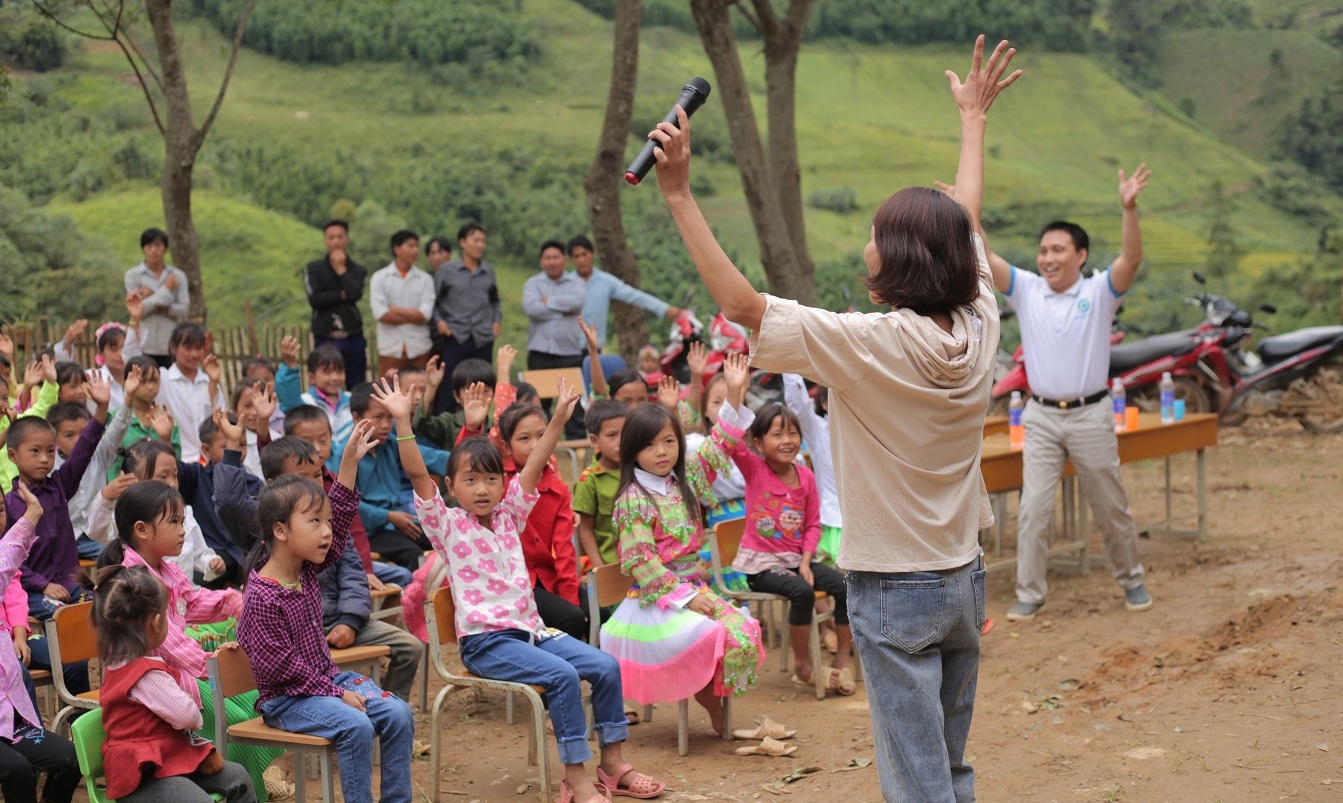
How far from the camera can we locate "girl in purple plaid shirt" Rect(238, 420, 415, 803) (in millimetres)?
3881

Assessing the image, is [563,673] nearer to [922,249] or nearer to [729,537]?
[729,537]

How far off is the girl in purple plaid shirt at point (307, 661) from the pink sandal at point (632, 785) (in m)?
0.86

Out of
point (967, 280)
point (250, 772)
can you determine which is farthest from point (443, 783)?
point (967, 280)

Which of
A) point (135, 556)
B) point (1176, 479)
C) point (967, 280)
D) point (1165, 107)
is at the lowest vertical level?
point (1176, 479)

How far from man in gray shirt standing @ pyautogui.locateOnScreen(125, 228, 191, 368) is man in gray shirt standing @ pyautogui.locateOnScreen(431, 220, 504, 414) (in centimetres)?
184

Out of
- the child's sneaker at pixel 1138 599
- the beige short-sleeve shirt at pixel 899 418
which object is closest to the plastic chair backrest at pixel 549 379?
the child's sneaker at pixel 1138 599

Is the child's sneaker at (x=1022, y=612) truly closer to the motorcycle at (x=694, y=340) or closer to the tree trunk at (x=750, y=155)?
the motorcycle at (x=694, y=340)

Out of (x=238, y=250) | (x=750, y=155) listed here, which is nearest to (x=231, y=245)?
(x=238, y=250)

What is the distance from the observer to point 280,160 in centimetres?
2438

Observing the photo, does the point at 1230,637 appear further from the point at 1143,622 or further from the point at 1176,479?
the point at 1176,479

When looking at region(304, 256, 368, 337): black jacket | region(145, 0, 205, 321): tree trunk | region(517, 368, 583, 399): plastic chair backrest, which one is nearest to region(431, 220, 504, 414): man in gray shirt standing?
region(304, 256, 368, 337): black jacket

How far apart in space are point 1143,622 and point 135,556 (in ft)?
15.9

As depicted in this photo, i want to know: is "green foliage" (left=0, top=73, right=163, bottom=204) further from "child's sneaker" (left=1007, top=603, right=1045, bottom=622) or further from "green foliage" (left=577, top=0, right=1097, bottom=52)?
"child's sneaker" (left=1007, top=603, right=1045, bottom=622)

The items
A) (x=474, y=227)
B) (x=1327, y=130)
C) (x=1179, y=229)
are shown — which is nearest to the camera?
(x=474, y=227)
